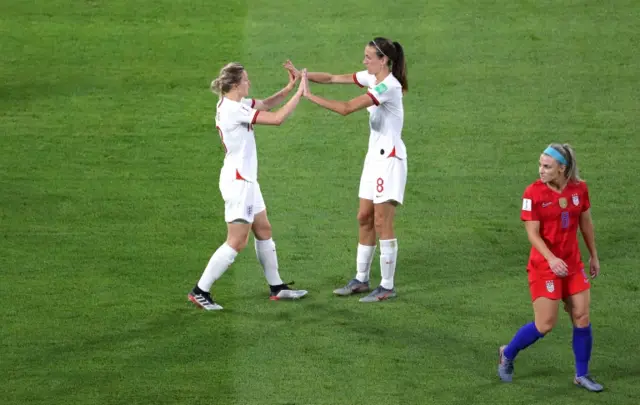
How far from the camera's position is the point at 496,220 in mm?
12594

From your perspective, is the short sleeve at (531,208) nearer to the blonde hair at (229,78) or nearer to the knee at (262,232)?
the knee at (262,232)

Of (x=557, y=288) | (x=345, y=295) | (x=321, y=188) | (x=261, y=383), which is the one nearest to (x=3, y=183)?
(x=321, y=188)

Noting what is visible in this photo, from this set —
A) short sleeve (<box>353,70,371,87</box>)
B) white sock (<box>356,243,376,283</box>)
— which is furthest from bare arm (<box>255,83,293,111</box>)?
white sock (<box>356,243,376,283</box>)

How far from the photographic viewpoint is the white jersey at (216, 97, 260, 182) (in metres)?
10.4

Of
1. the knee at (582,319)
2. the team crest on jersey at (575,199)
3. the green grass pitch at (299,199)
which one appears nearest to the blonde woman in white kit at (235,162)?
the green grass pitch at (299,199)

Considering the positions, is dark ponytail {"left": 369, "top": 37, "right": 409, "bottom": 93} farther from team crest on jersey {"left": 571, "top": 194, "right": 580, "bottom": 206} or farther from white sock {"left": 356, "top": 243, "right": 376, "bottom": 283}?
team crest on jersey {"left": 571, "top": 194, "right": 580, "bottom": 206}

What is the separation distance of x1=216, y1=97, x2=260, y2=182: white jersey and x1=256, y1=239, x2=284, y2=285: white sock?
0.57 metres

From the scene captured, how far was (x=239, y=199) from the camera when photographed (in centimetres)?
1055

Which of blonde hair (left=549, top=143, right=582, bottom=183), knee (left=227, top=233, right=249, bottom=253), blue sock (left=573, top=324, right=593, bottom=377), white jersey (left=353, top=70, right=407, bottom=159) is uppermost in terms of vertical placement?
white jersey (left=353, top=70, right=407, bottom=159)

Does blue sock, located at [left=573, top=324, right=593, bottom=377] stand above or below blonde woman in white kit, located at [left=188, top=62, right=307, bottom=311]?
below

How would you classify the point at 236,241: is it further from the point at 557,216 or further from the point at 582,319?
the point at 582,319

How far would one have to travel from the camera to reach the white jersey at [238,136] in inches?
410

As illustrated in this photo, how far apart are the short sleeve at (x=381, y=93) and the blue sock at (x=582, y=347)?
262 cm

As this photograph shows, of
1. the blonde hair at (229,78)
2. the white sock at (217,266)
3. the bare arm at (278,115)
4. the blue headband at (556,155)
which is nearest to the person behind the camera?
the blue headband at (556,155)
